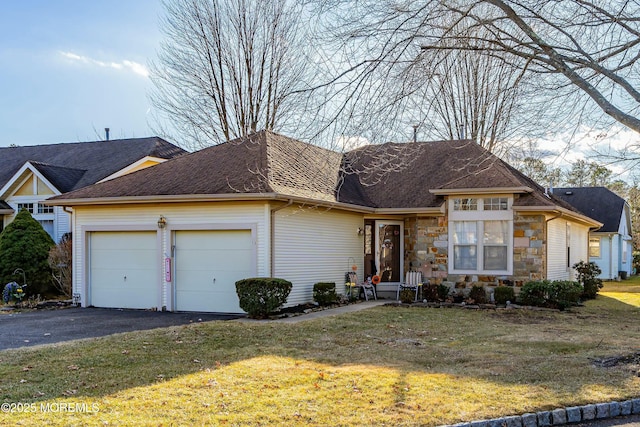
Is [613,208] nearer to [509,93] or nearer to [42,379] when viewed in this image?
[509,93]

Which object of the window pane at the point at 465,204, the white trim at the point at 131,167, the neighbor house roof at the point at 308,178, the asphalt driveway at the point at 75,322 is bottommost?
the asphalt driveway at the point at 75,322

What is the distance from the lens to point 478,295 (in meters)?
16.6

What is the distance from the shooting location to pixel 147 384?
23.2ft

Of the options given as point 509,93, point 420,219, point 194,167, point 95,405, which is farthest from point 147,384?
point 420,219

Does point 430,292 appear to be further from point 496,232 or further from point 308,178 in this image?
point 308,178

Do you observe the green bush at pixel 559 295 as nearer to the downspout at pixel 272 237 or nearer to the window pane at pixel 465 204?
the window pane at pixel 465 204

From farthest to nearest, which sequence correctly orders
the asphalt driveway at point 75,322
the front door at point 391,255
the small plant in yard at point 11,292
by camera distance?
1. the front door at point 391,255
2. the small plant in yard at point 11,292
3. the asphalt driveway at point 75,322

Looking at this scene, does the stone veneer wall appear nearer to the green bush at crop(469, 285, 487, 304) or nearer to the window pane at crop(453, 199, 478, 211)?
the green bush at crop(469, 285, 487, 304)

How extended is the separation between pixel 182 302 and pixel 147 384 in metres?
8.01

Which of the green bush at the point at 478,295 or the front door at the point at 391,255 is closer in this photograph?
the green bush at the point at 478,295

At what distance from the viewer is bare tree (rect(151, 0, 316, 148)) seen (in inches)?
989

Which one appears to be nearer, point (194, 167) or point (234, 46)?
point (194, 167)

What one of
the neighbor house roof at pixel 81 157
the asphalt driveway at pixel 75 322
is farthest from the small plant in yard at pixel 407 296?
the neighbor house roof at pixel 81 157

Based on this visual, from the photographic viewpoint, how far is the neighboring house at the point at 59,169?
22.5 m
